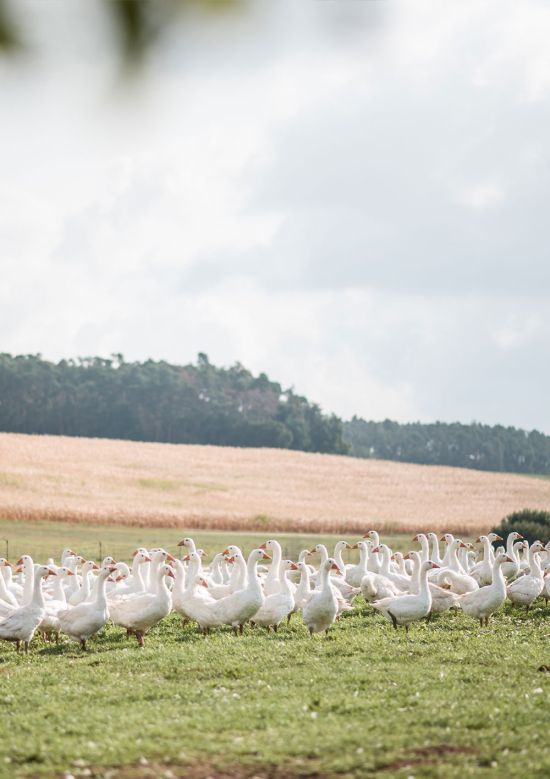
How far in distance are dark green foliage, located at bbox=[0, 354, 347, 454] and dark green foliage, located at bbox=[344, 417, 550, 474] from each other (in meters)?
25.3

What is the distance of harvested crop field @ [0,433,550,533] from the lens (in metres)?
54.2

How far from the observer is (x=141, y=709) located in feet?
38.0

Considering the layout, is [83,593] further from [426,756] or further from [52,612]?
[426,756]

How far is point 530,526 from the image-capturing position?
1748 inches

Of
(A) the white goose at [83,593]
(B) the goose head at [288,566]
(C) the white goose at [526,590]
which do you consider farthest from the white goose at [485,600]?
(A) the white goose at [83,593]

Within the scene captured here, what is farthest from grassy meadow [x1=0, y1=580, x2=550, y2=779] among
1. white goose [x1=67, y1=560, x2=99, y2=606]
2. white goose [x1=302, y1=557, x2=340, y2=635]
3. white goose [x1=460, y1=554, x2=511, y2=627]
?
white goose [x1=67, y1=560, x2=99, y2=606]

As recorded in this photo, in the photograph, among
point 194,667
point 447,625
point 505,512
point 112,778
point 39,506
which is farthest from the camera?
point 505,512

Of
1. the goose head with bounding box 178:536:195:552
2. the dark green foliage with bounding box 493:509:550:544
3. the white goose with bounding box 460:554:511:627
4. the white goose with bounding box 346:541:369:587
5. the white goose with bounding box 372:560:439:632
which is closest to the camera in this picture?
the white goose with bounding box 372:560:439:632

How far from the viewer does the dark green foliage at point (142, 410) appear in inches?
4680

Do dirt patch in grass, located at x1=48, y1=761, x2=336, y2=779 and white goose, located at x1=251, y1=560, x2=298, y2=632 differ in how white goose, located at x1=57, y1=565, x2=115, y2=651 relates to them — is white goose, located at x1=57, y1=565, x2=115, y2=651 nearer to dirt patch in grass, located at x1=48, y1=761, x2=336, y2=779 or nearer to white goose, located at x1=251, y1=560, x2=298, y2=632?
white goose, located at x1=251, y1=560, x2=298, y2=632

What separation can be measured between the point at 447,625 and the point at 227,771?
11.6 meters

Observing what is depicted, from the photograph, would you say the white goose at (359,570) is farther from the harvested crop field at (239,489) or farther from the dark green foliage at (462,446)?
the dark green foliage at (462,446)

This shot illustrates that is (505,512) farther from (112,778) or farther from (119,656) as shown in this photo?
(112,778)

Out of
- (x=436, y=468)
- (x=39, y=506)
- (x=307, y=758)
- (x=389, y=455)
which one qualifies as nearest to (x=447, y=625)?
(x=307, y=758)
